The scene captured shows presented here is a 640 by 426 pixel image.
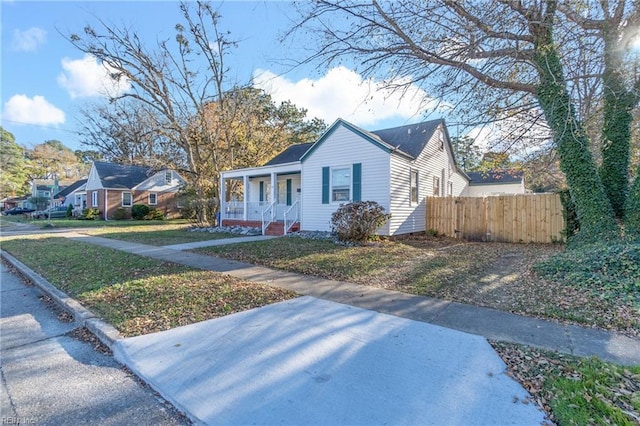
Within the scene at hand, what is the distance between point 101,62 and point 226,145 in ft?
27.2

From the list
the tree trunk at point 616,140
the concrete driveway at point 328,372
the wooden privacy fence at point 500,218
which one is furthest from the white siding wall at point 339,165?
the concrete driveway at point 328,372

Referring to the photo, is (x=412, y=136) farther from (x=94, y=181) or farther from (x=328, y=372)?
(x=94, y=181)

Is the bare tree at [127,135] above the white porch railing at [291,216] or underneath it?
above

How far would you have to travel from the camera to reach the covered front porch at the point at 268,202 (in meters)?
14.6

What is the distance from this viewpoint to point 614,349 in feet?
10.4

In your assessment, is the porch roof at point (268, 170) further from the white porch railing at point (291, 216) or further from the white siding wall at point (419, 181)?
the white siding wall at point (419, 181)

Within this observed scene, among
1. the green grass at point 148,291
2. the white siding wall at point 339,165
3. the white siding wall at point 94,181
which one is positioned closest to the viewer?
the green grass at point 148,291

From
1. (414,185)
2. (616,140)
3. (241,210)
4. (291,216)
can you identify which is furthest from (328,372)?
(241,210)

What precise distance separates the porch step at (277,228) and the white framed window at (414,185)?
5.28m

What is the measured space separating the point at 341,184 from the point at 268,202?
515cm

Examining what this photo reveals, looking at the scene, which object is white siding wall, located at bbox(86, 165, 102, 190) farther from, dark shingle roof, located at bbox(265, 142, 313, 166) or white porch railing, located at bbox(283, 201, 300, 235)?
white porch railing, located at bbox(283, 201, 300, 235)

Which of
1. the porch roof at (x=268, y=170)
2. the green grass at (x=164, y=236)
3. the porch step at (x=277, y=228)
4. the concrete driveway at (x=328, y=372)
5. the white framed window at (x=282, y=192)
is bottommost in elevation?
the concrete driveway at (x=328, y=372)

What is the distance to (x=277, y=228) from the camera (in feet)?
47.2

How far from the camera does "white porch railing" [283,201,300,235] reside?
46.4 ft
